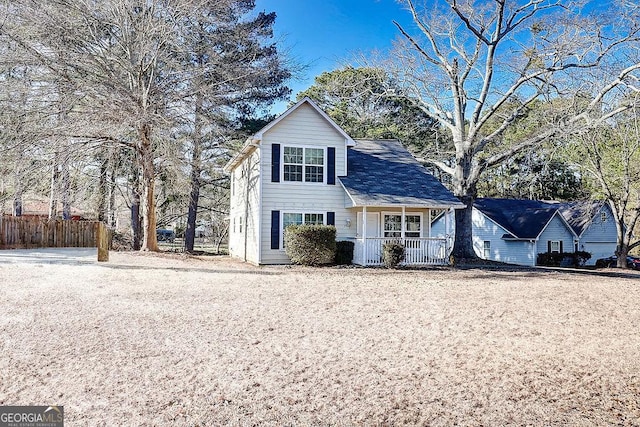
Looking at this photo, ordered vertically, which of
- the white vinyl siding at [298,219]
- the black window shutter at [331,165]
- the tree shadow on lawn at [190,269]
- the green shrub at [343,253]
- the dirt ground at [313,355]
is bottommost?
the dirt ground at [313,355]

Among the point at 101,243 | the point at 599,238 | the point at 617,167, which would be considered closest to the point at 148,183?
the point at 101,243

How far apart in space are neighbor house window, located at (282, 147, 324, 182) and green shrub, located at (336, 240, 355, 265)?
2.64 m

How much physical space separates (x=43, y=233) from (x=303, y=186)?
1418cm

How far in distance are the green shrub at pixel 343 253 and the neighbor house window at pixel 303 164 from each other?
2.64 m

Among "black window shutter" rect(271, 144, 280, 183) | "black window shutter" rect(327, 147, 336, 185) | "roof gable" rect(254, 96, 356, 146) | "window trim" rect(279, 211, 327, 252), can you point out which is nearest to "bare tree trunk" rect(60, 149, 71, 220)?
"roof gable" rect(254, 96, 356, 146)

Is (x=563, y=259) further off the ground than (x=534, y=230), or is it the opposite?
(x=534, y=230)

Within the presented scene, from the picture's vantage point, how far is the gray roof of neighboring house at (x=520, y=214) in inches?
1119

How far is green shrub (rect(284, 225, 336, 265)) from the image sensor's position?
1517cm

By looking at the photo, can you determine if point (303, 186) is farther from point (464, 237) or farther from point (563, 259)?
point (563, 259)

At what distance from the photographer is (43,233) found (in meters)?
22.0

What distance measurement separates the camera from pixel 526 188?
3966 centimetres

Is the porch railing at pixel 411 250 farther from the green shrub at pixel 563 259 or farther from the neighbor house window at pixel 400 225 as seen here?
the green shrub at pixel 563 259

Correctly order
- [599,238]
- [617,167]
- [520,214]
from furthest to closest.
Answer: [599,238] → [520,214] → [617,167]

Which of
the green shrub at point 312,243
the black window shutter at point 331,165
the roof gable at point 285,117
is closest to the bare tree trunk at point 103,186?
the roof gable at point 285,117
